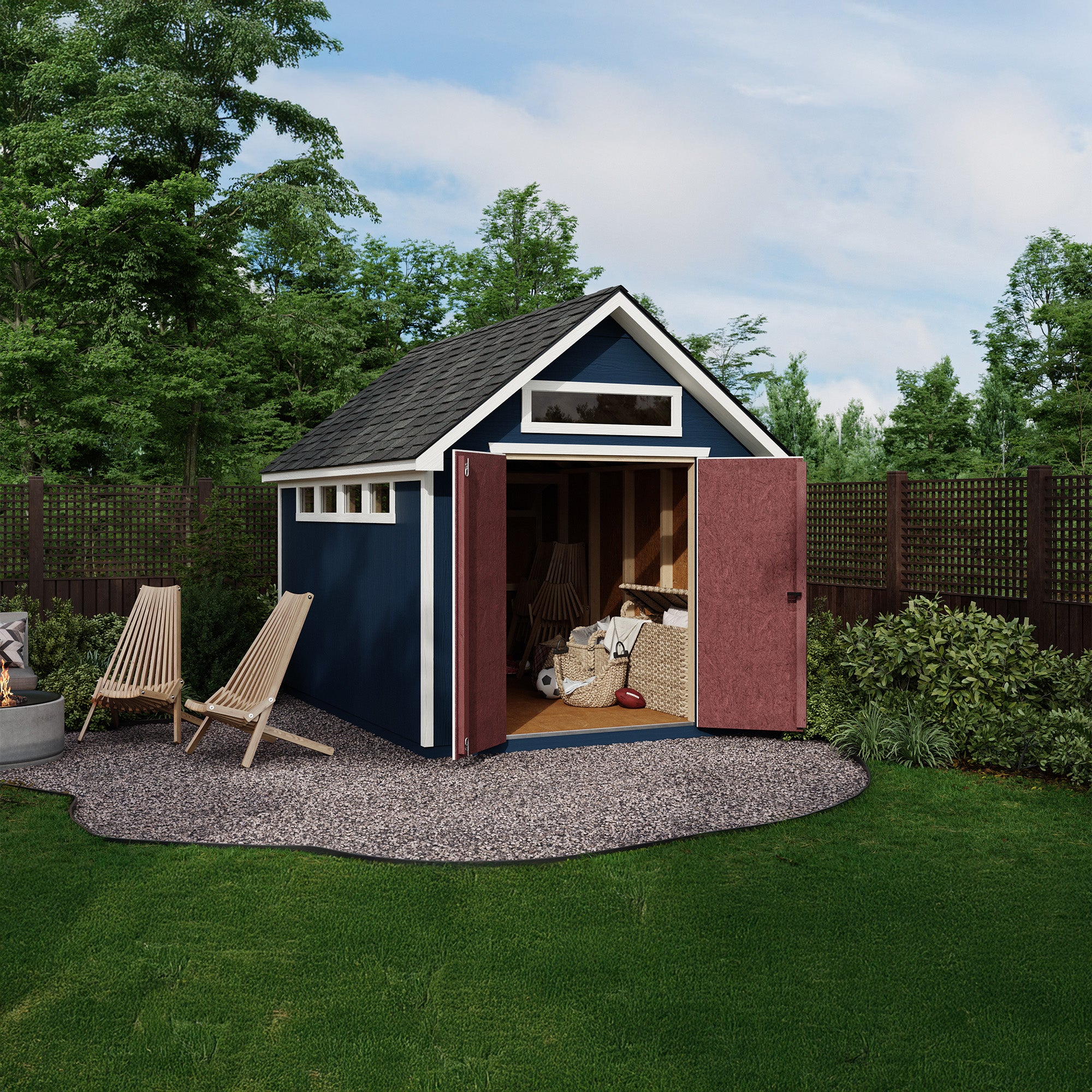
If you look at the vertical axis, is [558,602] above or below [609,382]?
below

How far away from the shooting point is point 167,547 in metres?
11.4

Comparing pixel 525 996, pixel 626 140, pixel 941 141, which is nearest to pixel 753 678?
pixel 525 996

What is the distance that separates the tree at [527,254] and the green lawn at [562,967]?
23.3 m

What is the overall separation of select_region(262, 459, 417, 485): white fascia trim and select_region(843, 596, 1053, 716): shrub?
3891 mm

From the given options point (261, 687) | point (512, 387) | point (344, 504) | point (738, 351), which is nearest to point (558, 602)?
point (344, 504)

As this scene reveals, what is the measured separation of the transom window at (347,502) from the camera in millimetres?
8461

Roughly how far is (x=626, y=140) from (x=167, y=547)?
26.0 feet

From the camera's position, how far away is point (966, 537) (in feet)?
31.3

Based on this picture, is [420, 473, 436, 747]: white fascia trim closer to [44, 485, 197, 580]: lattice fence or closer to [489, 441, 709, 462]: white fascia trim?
[489, 441, 709, 462]: white fascia trim

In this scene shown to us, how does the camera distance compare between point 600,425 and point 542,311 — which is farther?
point 542,311

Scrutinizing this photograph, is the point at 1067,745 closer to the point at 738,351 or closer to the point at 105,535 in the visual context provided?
the point at 105,535

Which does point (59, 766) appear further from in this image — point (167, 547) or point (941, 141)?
point (941, 141)

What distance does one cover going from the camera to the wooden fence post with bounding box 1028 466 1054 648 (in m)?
8.68

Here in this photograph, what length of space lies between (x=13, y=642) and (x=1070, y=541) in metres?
8.95
